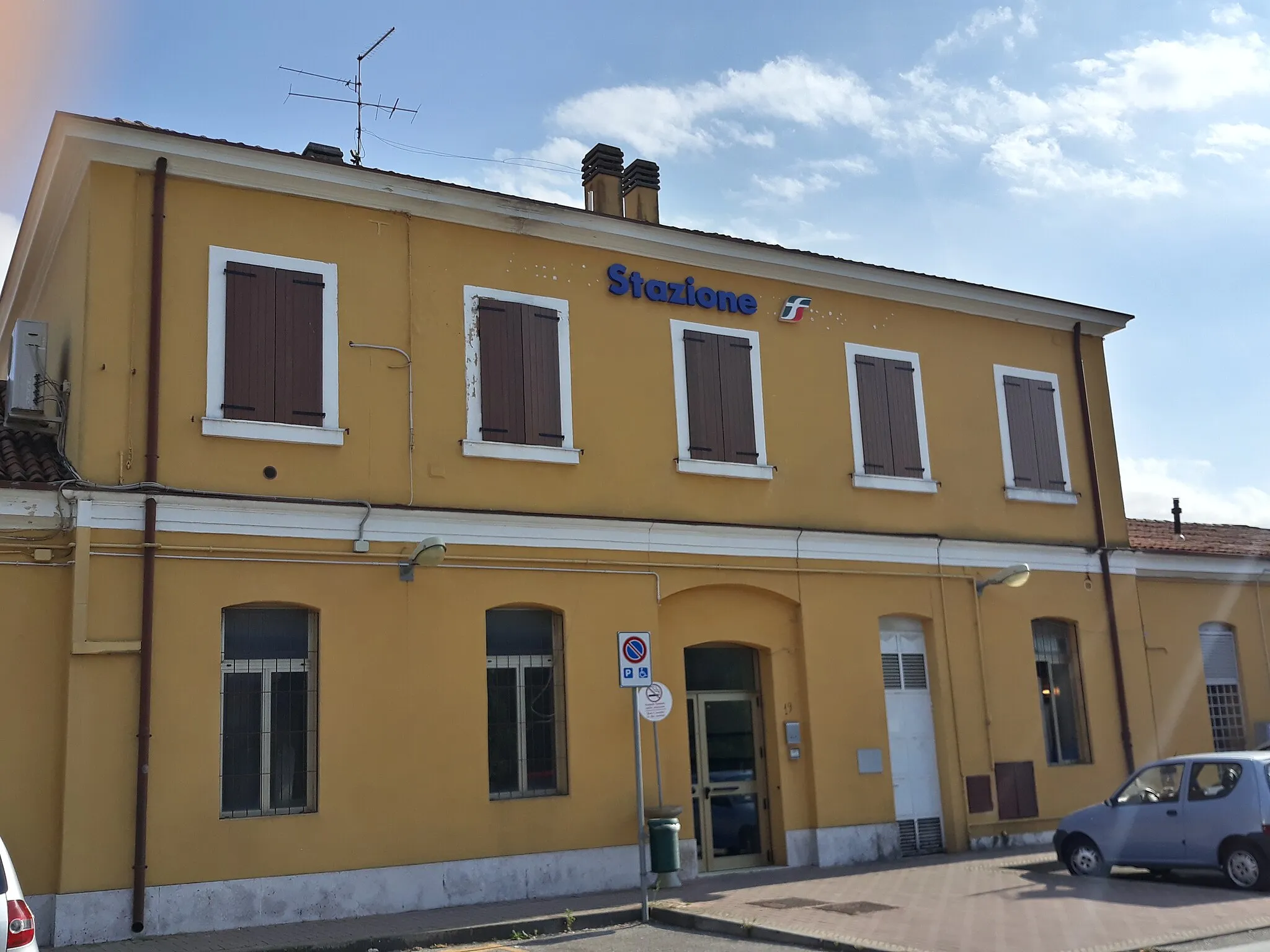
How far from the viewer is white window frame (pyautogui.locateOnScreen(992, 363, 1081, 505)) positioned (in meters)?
19.2

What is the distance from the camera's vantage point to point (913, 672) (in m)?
17.8

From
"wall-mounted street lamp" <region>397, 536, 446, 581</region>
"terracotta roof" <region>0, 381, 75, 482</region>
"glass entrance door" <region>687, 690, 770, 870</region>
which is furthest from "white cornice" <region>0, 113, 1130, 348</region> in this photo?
"glass entrance door" <region>687, 690, 770, 870</region>

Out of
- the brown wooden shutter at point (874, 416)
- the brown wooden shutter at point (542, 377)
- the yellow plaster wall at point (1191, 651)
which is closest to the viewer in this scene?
the brown wooden shutter at point (542, 377)

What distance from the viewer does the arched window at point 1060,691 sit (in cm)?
1892

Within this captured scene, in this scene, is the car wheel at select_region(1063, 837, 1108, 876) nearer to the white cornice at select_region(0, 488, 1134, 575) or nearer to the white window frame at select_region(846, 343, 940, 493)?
the white cornice at select_region(0, 488, 1134, 575)

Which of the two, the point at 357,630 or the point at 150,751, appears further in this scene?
the point at 357,630

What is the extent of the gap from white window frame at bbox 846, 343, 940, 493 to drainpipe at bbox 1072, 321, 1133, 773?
11.0ft

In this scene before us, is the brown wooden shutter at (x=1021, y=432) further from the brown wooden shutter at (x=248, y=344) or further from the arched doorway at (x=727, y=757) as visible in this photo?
the brown wooden shutter at (x=248, y=344)

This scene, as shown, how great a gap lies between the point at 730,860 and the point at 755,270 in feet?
26.1

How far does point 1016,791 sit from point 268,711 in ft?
35.5

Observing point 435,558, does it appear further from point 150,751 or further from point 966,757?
point 966,757

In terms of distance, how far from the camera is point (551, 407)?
607 inches

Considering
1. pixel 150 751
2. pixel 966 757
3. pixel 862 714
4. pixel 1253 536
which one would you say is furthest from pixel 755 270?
pixel 1253 536

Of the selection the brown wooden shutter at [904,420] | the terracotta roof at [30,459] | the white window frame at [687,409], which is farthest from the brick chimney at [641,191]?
the terracotta roof at [30,459]
